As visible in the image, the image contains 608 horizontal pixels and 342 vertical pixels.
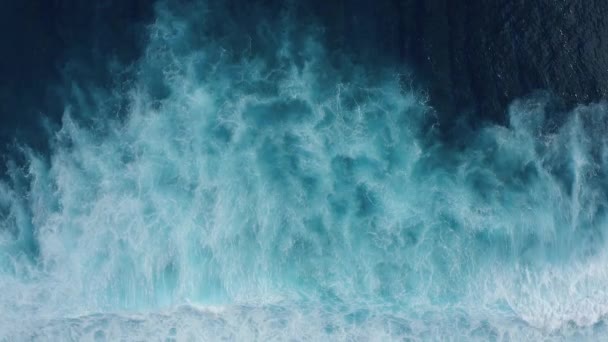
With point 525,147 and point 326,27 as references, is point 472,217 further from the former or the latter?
point 326,27

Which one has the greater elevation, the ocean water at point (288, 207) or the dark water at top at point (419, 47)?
the dark water at top at point (419, 47)

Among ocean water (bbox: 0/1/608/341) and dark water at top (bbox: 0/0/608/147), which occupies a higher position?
dark water at top (bbox: 0/0/608/147)

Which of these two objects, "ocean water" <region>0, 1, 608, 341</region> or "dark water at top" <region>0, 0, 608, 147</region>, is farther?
"dark water at top" <region>0, 0, 608, 147</region>

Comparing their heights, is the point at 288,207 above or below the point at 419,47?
below

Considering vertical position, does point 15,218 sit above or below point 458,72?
below

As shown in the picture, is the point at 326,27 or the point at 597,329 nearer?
the point at 597,329

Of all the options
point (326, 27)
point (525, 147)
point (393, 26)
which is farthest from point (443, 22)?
point (525, 147)

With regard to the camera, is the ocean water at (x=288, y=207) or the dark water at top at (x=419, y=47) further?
the dark water at top at (x=419, y=47)

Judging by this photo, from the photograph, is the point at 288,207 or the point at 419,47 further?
the point at 419,47
